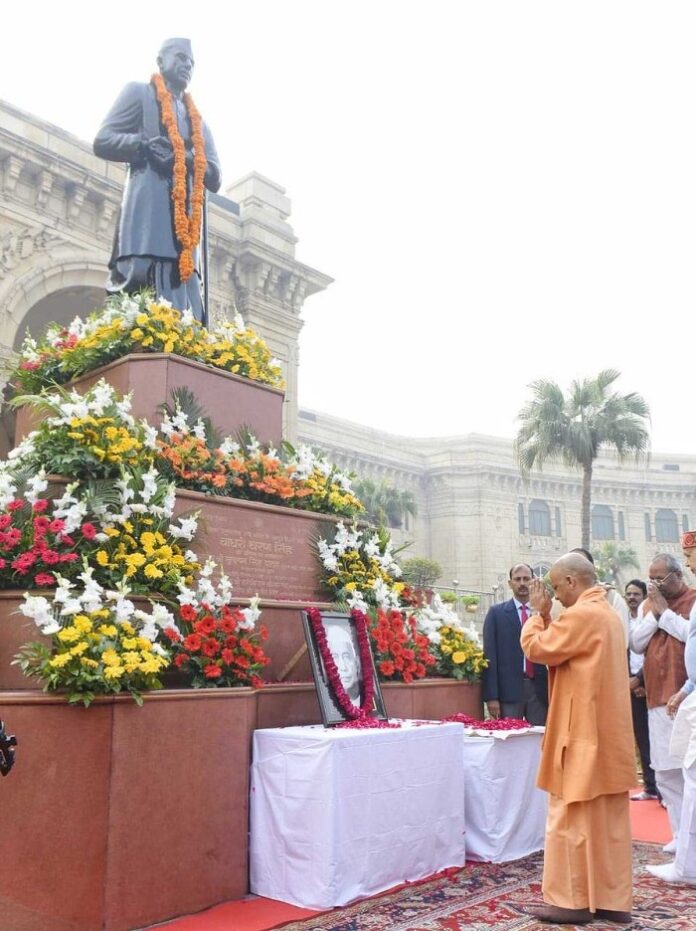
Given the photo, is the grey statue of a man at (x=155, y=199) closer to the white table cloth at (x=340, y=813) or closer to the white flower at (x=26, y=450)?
the white flower at (x=26, y=450)

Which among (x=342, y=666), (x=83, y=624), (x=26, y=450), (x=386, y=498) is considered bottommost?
(x=342, y=666)

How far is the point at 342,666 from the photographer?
595cm

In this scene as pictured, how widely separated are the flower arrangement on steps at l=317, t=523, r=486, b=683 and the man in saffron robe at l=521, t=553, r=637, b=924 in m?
1.99

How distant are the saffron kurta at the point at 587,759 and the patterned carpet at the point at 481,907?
9.0 inches

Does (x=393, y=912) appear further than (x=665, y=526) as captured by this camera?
No

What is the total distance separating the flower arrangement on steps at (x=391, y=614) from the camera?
678 cm

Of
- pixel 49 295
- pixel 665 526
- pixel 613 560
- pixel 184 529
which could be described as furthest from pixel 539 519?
pixel 184 529

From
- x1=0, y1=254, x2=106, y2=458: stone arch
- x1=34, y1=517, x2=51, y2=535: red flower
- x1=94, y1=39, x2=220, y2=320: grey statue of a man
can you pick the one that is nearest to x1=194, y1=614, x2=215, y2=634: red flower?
x1=34, y1=517, x2=51, y2=535: red flower

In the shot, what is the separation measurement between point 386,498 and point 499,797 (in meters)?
47.9

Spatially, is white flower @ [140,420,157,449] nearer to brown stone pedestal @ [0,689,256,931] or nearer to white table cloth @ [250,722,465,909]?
brown stone pedestal @ [0,689,256,931]

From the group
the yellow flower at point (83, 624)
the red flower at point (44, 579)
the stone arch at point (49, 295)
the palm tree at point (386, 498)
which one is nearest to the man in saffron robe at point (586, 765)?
the yellow flower at point (83, 624)

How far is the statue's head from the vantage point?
27.9 feet

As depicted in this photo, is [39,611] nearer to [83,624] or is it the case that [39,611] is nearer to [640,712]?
[83,624]

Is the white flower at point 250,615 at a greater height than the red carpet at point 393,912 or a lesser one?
greater
